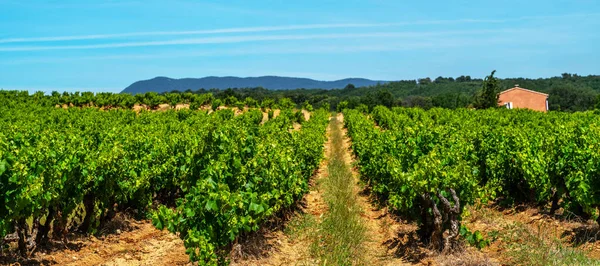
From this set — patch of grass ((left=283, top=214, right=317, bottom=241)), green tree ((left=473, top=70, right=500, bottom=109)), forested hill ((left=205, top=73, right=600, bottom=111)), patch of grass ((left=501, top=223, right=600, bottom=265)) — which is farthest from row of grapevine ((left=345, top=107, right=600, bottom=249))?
green tree ((left=473, top=70, right=500, bottom=109))

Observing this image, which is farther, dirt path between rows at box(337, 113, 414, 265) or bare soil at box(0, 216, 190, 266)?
dirt path between rows at box(337, 113, 414, 265)

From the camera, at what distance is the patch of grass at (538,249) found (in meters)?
Result: 7.30

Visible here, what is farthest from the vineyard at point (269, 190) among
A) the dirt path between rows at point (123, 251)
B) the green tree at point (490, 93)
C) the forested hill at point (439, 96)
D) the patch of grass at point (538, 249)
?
the green tree at point (490, 93)

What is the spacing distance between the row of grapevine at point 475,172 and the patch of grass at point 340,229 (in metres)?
0.86

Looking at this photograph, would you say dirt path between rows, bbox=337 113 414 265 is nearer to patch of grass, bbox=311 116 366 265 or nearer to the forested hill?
patch of grass, bbox=311 116 366 265

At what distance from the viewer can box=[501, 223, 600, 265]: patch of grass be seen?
730cm

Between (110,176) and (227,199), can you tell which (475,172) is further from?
(110,176)

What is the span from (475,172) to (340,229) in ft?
9.27

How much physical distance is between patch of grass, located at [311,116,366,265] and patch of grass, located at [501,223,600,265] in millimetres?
2429

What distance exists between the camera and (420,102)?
115 meters

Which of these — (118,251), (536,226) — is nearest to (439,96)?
(536,226)

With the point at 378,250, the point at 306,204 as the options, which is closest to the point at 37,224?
the point at 378,250

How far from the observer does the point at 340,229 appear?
399 inches

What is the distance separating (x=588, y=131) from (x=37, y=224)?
11.9 metres
